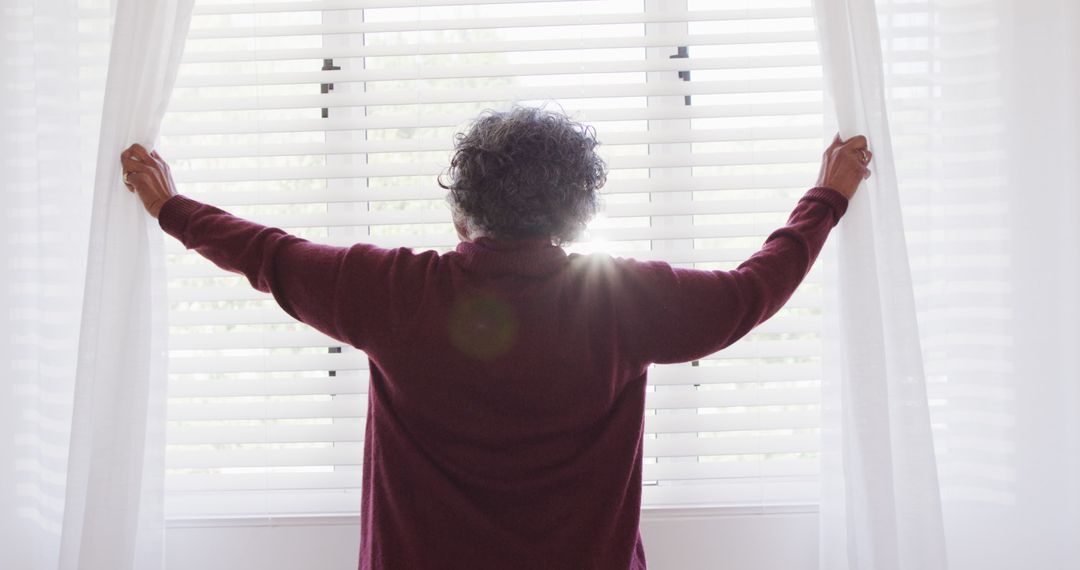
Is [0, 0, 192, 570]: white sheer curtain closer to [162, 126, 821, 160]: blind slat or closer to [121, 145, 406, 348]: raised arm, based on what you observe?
[162, 126, 821, 160]: blind slat

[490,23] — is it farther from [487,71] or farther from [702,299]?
[702,299]

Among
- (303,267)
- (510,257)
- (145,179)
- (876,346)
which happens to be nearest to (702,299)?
(510,257)

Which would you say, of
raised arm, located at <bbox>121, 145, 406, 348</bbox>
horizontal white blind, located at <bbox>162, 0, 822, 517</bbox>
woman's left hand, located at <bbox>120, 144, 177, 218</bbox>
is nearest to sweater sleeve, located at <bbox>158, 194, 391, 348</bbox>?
raised arm, located at <bbox>121, 145, 406, 348</bbox>

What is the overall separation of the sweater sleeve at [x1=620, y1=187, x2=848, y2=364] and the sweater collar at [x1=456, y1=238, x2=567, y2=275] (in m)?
0.11

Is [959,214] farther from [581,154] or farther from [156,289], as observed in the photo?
[156,289]

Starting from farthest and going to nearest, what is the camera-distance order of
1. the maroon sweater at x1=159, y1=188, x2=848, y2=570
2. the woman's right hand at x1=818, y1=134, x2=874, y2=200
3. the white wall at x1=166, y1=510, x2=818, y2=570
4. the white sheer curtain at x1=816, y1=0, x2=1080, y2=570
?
the white wall at x1=166, y1=510, x2=818, y2=570 → the white sheer curtain at x1=816, y1=0, x2=1080, y2=570 → the woman's right hand at x1=818, y1=134, x2=874, y2=200 → the maroon sweater at x1=159, y1=188, x2=848, y2=570

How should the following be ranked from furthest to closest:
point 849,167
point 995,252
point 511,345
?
point 995,252 < point 849,167 < point 511,345

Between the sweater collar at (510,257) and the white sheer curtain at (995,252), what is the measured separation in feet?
2.09

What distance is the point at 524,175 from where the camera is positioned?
3.80 feet

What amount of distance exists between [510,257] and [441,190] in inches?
20.4

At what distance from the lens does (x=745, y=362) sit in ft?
5.71

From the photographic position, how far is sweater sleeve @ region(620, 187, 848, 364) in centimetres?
117

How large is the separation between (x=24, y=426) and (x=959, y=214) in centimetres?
180

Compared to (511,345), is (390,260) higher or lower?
higher
